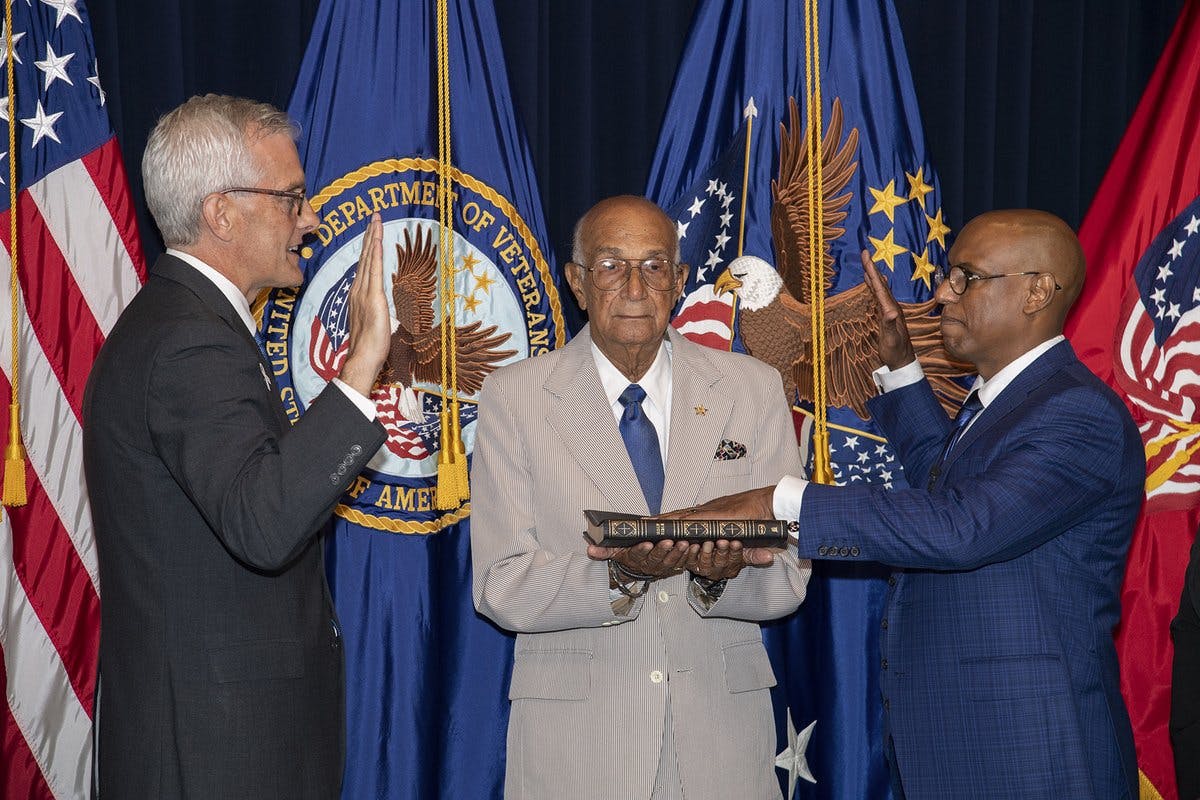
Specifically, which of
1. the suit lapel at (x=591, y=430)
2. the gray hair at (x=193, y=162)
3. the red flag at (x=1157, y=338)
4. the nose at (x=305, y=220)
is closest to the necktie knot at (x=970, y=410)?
the suit lapel at (x=591, y=430)

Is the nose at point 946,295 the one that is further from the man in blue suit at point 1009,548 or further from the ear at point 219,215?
the ear at point 219,215

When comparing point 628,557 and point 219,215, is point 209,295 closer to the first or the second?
point 219,215

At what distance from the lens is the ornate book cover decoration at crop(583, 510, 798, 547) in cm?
202

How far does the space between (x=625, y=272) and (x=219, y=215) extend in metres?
0.89

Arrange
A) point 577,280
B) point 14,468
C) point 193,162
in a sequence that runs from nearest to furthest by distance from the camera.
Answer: point 193,162, point 577,280, point 14,468

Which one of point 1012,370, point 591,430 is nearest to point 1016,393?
point 1012,370

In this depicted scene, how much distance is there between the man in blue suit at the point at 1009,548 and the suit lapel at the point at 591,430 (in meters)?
0.25

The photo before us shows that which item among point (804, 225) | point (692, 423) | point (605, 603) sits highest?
point (804, 225)

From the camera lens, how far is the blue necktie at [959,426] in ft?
8.07

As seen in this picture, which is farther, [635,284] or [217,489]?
[635,284]

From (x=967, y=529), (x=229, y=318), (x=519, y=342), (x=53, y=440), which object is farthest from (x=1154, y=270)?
(x=53, y=440)

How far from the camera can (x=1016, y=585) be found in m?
2.27

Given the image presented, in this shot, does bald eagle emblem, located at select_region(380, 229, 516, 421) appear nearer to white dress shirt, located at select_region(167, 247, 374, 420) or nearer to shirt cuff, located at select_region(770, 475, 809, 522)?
white dress shirt, located at select_region(167, 247, 374, 420)

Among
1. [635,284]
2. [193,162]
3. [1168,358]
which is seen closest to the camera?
[193,162]
